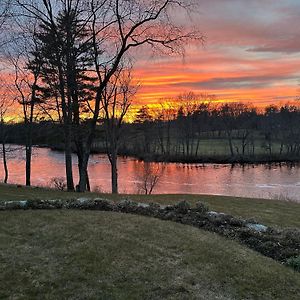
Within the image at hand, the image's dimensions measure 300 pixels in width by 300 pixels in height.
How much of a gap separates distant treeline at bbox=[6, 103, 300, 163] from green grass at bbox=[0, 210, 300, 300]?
2883cm

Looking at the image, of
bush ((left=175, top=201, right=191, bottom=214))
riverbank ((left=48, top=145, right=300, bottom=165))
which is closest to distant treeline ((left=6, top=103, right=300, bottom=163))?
riverbank ((left=48, top=145, right=300, bottom=165))

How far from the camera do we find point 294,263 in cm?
577

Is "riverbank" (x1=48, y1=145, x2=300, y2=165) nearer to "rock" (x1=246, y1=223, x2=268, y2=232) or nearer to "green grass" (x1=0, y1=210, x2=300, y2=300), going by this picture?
"rock" (x1=246, y1=223, x2=268, y2=232)

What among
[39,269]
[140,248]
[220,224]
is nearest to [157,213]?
[220,224]

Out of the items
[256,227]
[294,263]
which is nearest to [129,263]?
[294,263]

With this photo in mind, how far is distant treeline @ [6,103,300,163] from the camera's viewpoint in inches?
2347

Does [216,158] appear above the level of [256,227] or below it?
below

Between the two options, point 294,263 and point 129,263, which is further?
point 294,263

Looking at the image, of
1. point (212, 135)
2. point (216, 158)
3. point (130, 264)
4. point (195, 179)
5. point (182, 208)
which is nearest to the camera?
point (130, 264)

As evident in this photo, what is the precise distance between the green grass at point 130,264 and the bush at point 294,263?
17 centimetres

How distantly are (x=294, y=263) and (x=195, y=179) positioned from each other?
33.9m

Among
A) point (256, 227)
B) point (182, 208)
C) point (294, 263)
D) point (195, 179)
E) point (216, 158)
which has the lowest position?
point (195, 179)

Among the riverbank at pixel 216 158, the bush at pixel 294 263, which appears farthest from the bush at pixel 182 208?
the riverbank at pixel 216 158

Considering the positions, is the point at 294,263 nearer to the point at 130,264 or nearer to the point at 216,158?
the point at 130,264
